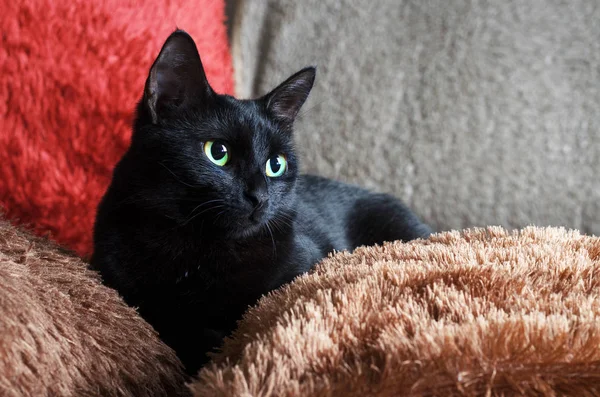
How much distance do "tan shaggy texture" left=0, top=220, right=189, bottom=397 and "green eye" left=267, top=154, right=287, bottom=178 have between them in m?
0.33

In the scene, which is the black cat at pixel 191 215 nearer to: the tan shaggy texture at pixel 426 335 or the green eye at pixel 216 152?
the green eye at pixel 216 152

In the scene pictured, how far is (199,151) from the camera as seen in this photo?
2.69 feet

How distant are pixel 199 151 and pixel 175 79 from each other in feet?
0.42

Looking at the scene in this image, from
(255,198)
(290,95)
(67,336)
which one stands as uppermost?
(290,95)

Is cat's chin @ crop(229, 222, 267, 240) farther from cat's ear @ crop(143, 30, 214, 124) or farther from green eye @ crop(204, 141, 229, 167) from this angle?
cat's ear @ crop(143, 30, 214, 124)

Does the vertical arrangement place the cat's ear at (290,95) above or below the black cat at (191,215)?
above

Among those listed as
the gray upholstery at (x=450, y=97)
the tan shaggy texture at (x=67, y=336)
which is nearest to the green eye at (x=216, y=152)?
the tan shaggy texture at (x=67, y=336)

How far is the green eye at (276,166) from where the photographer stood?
92cm

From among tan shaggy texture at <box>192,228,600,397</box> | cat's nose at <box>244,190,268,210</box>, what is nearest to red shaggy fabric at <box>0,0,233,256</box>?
cat's nose at <box>244,190,268,210</box>

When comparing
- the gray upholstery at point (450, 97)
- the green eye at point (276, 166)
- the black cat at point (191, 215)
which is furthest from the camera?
the gray upholstery at point (450, 97)

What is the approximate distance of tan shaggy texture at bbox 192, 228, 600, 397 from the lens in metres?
0.46

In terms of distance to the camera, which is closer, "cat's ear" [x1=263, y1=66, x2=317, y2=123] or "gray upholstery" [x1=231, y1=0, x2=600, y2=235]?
"cat's ear" [x1=263, y1=66, x2=317, y2=123]

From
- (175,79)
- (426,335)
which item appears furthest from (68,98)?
(426,335)

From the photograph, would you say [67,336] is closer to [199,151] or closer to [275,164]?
[199,151]
